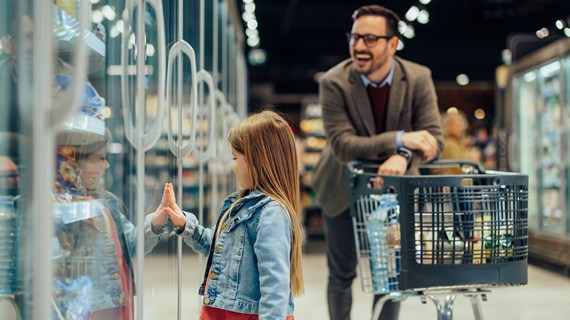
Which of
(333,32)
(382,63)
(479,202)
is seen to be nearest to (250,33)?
(333,32)

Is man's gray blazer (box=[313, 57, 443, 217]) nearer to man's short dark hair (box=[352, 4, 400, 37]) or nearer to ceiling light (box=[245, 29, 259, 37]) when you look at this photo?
man's short dark hair (box=[352, 4, 400, 37])

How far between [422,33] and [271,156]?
36.8 ft

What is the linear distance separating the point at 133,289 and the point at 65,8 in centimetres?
81

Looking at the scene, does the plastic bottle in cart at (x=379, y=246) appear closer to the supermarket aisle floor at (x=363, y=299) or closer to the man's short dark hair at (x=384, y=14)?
the supermarket aisle floor at (x=363, y=299)

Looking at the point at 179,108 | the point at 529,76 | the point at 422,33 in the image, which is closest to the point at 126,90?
the point at 179,108

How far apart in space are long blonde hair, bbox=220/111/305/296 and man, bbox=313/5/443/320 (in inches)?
36.7

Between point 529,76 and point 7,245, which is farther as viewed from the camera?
point 529,76

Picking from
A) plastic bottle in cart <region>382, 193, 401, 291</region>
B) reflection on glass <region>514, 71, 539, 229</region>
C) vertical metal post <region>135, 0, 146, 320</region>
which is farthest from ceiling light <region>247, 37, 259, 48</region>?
vertical metal post <region>135, 0, 146, 320</region>

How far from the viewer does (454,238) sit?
2.31 metres

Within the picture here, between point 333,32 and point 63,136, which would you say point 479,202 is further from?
point 333,32

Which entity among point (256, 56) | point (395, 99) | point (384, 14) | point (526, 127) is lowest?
point (395, 99)

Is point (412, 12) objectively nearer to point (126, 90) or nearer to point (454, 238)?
point (454, 238)

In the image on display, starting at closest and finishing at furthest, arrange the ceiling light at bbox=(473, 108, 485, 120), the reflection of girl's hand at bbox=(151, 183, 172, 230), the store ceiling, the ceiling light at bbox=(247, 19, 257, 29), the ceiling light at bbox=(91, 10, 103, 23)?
the ceiling light at bbox=(91, 10, 103, 23) < the reflection of girl's hand at bbox=(151, 183, 172, 230) < the ceiling light at bbox=(247, 19, 257, 29) < the store ceiling < the ceiling light at bbox=(473, 108, 485, 120)

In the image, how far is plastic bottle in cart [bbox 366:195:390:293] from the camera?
248 cm
